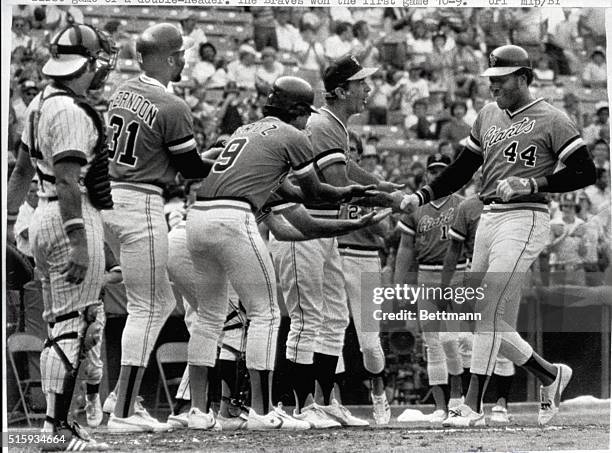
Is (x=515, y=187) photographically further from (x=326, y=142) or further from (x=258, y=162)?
(x=258, y=162)

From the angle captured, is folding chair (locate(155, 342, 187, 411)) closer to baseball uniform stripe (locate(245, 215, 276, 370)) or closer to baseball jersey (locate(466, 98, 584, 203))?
baseball uniform stripe (locate(245, 215, 276, 370))

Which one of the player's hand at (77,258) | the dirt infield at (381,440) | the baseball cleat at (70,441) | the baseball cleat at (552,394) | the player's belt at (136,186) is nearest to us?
the player's hand at (77,258)

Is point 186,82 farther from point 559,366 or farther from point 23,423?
point 559,366

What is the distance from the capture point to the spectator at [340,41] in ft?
20.1

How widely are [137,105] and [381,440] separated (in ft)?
6.59

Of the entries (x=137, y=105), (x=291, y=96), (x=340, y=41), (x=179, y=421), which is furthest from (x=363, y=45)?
(x=179, y=421)

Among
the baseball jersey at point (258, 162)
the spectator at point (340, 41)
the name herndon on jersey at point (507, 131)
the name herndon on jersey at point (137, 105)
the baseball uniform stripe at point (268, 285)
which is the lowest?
the baseball uniform stripe at point (268, 285)

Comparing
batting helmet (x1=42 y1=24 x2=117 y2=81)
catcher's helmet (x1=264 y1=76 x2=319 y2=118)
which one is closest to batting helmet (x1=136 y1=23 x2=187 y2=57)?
catcher's helmet (x1=264 y1=76 x2=319 y2=118)

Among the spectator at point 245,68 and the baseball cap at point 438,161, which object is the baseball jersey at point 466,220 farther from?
the spectator at point 245,68

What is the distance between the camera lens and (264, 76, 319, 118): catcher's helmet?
534cm

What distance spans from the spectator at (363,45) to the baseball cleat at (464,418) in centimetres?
210

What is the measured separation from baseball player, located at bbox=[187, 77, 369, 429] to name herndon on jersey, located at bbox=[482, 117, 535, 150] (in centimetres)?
105

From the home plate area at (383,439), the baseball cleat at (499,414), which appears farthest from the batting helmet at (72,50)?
the baseball cleat at (499,414)

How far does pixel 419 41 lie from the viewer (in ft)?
20.7
